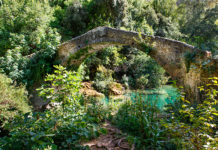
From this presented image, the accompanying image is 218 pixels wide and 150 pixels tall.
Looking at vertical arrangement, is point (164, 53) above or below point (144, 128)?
above

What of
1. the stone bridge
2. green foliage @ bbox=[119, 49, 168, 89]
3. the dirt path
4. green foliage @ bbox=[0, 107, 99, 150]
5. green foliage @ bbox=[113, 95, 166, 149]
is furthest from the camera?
green foliage @ bbox=[119, 49, 168, 89]

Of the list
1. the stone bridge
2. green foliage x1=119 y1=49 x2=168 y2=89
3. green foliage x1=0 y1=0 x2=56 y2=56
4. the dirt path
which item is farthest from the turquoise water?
green foliage x1=0 y1=0 x2=56 y2=56

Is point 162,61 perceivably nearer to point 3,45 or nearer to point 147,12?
point 3,45

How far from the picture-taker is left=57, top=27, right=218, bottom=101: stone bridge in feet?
13.4

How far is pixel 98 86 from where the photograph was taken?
32.1 feet

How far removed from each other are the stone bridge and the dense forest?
0.18 meters

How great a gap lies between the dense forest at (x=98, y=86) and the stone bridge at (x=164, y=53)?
18cm

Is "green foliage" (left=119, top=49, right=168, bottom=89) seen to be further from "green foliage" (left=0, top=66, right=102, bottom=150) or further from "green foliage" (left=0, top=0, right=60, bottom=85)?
"green foliage" (left=0, top=66, right=102, bottom=150)

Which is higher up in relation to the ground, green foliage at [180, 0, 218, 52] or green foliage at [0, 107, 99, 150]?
green foliage at [180, 0, 218, 52]

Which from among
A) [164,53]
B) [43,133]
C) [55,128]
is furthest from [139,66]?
[43,133]

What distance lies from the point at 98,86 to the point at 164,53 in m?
5.56

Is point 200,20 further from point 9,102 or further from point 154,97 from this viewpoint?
point 9,102

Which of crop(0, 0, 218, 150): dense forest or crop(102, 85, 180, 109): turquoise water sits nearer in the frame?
crop(0, 0, 218, 150): dense forest

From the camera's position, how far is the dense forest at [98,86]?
1.88 m
